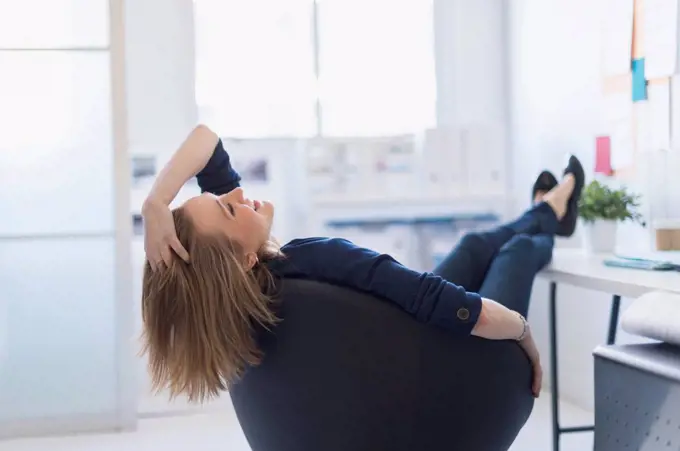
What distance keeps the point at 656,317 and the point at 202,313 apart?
716 millimetres

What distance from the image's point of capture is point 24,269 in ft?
10.4

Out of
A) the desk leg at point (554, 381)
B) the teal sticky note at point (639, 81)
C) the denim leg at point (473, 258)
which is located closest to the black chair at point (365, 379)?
the denim leg at point (473, 258)

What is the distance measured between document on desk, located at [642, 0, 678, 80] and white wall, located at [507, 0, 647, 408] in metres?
0.38

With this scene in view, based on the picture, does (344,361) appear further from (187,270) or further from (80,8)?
(80,8)

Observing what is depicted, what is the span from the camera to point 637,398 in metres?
1.24

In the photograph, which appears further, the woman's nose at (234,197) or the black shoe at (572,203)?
the black shoe at (572,203)

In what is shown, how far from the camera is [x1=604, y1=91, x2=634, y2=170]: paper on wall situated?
2.73 m

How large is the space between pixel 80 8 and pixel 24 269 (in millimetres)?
1004

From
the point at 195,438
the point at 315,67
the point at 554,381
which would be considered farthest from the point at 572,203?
the point at 315,67

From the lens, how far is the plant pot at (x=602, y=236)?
2.45 m

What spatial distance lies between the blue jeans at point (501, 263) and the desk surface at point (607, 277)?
0.06 metres

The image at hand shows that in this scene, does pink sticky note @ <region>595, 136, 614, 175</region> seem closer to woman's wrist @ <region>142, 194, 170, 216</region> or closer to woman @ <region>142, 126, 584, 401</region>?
woman @ <region>142, 126, 584, 401</region>

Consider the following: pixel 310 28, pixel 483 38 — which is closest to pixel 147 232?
pixel 310 28

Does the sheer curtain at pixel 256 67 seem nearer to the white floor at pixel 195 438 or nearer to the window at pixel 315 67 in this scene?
the window at pixel 315 67
